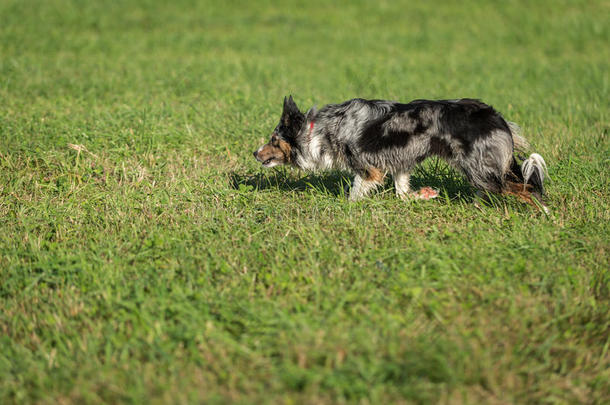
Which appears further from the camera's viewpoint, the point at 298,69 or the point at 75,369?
the point at 298,69

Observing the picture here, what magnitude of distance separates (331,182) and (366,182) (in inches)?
32.6

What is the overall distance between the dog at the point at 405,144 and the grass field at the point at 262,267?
0.28 meters

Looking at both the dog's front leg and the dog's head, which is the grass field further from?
the dog's head

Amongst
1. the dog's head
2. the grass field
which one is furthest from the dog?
the grass field

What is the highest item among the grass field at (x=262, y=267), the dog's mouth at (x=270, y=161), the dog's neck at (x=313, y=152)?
the dog's neck at (x=313, y=152)

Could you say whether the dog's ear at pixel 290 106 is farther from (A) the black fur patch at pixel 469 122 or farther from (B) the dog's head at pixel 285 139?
(A) the black fur patch at pixel 469 122

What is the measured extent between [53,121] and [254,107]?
2707 millimetres

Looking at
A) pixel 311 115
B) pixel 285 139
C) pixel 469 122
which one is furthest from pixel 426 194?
pixel 285 139

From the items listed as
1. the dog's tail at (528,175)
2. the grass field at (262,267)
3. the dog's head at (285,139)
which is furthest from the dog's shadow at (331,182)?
the dog's tail at (528,175)

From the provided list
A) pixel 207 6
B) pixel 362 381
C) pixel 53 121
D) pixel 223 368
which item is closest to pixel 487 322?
pixel 362 381

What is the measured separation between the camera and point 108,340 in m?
3.04

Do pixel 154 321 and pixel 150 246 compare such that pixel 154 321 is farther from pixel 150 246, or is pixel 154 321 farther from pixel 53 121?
pixel 53 121

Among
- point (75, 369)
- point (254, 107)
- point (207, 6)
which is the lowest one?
point (75, 369)

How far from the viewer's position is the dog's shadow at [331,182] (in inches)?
209
